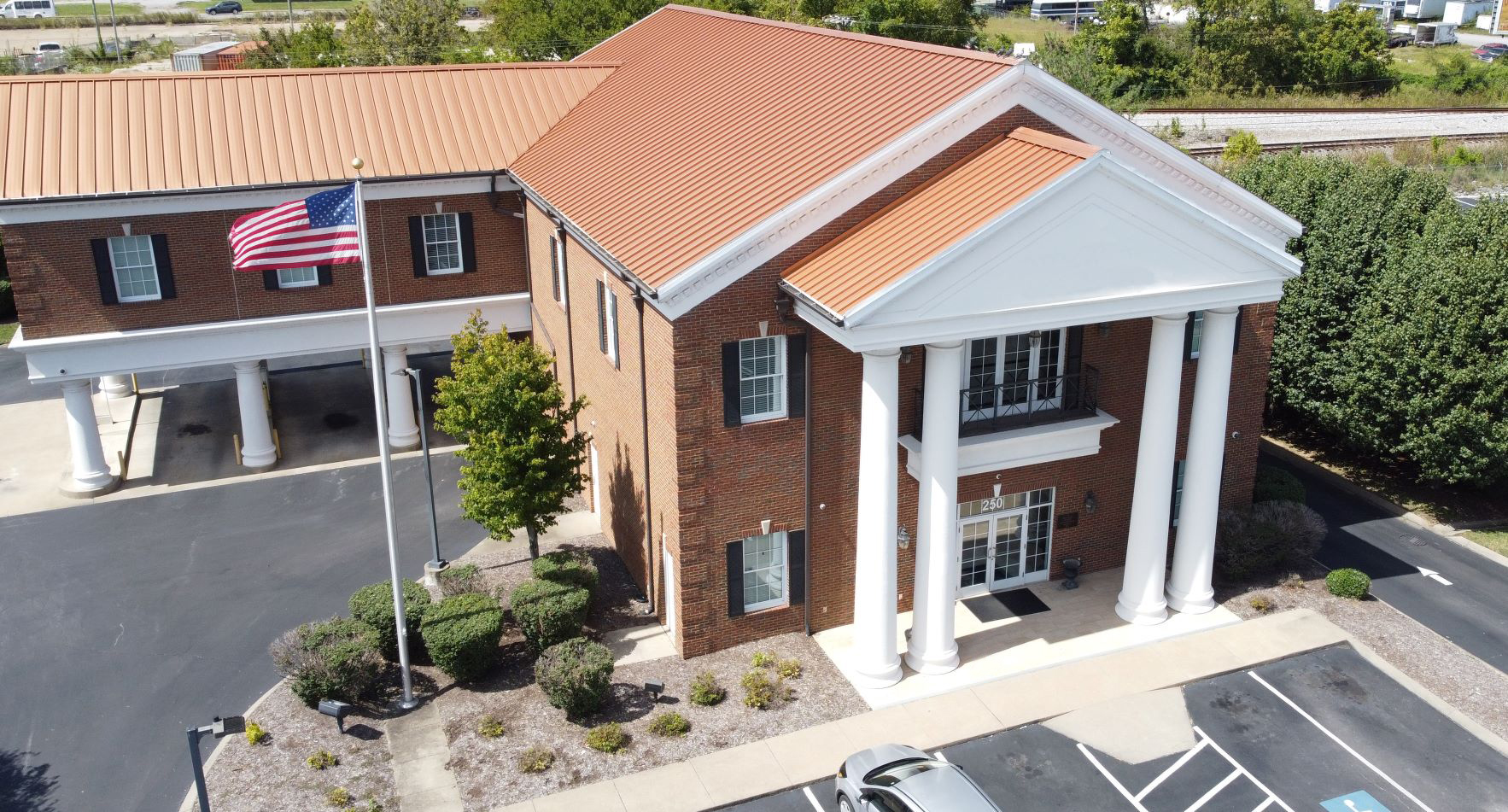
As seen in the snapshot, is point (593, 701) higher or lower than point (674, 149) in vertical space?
lower

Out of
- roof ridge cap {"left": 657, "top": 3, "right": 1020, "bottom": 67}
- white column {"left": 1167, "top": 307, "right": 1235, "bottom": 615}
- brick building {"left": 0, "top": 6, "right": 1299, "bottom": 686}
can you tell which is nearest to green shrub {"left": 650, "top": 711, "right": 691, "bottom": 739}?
brick building {"left": 0, "top": 6, "right": 1299, "bottom": 686}

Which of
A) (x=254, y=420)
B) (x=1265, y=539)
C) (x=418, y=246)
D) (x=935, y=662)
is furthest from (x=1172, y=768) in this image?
(x=254, y=420)

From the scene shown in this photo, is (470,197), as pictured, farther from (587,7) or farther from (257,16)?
(257,16)

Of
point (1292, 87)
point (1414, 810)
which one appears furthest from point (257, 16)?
point (1414, 810)

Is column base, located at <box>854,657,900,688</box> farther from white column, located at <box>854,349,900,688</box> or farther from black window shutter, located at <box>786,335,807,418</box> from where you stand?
black window shutter, located at <box>786,335,807,418</box>

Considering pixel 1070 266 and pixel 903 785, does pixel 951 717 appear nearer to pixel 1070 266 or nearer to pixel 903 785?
pixel 903 785

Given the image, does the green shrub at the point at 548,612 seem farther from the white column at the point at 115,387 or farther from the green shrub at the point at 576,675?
the white column at the point at 115,387
